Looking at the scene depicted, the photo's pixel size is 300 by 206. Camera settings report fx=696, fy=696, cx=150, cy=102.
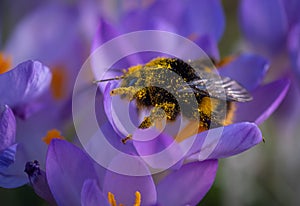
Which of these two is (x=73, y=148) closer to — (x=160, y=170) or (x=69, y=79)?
(x=160, y=170)

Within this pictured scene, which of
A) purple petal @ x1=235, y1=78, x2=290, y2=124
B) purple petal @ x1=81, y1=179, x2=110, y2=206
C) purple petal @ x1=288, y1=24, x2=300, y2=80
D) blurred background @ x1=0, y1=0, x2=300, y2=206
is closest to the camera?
purple petal @ x1=81, y1=179, x2=110, y2=206

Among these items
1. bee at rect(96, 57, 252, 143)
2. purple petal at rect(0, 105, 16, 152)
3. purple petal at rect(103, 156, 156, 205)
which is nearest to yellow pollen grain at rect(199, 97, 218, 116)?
bee at rect(96, 57, 252, 143)

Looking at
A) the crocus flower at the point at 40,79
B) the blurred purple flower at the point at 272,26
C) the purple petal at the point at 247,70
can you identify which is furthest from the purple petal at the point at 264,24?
the crocus flower at the point at 40,79

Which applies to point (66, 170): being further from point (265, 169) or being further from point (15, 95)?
point (265, 169)

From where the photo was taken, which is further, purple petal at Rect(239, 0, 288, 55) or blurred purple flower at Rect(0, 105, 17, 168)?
purple petal at Rect(239, 0, 288, 55)

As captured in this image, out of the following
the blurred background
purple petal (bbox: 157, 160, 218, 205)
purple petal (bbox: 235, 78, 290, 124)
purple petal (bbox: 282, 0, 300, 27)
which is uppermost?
purple petal (bbox: 282, 0, 300, 27)

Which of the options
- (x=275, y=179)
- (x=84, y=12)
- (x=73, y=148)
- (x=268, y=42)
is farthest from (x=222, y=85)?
(x=84, y=12)

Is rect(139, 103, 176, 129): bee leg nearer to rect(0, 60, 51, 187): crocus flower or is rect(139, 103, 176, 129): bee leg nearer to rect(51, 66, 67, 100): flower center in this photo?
rect(0, 60, 51, 187): crocus flower
